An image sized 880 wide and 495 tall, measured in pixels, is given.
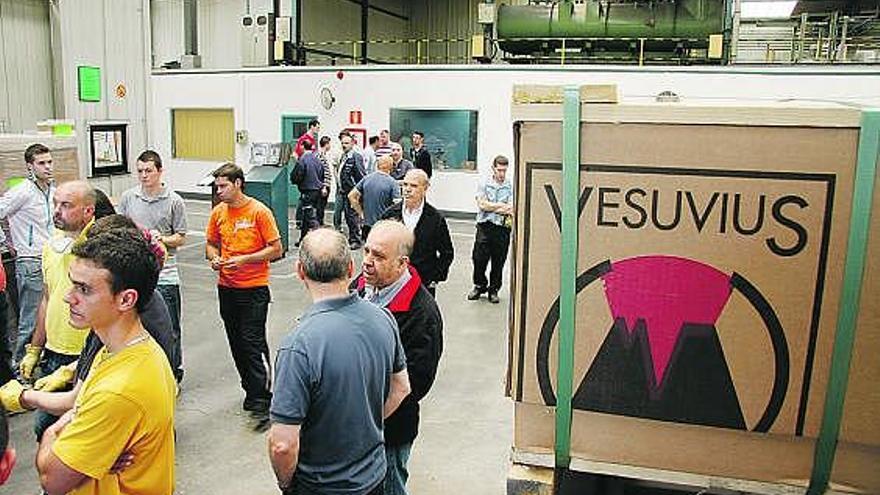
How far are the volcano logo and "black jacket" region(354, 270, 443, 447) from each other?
183 cm

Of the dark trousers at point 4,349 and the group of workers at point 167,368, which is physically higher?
the group of workers at point 167,368

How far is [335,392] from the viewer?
2506mm

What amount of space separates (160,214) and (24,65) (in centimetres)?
433

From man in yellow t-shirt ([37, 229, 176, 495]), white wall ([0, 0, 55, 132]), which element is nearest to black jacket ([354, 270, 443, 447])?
man in yellow t-shirt ([37, 229, 176, 495])

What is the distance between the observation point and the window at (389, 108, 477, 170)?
48.8 feet

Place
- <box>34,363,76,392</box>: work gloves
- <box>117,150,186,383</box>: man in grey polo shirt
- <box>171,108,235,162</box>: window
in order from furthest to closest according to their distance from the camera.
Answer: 1. <box>171,108,235,162</box>: window
2. <box>117,150,186,383</box>: man in grey polo shirt
3. <box>34,363,76,392</box>: work gloves

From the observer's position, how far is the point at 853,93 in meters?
12.2

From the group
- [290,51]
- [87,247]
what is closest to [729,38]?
[290,51]

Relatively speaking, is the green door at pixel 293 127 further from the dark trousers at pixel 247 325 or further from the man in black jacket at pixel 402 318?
the man in black jacket at pixel 402 318

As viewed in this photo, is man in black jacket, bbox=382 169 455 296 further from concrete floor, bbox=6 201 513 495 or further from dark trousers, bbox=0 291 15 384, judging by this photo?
dark trousers, bbox=0 291 15 384

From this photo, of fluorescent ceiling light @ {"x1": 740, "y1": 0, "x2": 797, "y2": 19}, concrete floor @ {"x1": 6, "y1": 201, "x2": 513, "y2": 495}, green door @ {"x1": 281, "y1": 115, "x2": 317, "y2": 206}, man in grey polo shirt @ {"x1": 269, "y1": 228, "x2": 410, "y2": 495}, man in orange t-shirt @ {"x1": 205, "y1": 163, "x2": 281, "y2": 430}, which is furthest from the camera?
green door @ {"x1": 281, "y1": 115, "x2": 317, "y2": 206}

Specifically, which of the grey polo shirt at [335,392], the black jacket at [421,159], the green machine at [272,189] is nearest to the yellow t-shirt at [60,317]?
the grey polo shirt at [335,392]

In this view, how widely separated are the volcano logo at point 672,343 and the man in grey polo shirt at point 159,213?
4.34m

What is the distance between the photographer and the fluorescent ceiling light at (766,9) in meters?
14.6
